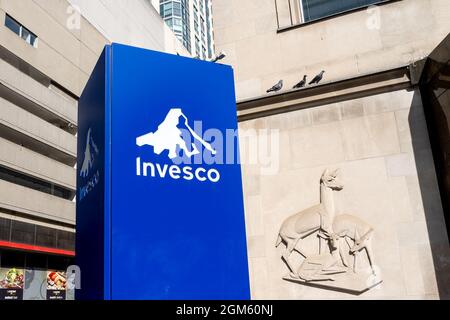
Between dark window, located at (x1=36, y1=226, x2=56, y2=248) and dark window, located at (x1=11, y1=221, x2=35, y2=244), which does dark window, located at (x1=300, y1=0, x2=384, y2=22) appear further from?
dark window, located at (x1=36, y1=226, x2=56, y2=248)

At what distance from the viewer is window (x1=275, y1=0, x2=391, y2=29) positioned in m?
11.1

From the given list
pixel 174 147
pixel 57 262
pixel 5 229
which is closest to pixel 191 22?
pixel 57 262

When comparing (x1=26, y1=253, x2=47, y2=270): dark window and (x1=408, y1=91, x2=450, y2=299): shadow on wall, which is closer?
(x1=408, y1=91, x2=450, y2=299): shadow on wall

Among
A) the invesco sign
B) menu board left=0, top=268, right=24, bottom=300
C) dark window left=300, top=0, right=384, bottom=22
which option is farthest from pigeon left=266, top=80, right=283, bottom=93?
menu board left=0, top=268, right=24, bottom=300

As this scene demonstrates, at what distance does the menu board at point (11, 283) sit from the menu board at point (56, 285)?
3157 mm

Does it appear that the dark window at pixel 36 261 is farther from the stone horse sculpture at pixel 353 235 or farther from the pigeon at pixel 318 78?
the stone horse sculpture at pixel 353 235

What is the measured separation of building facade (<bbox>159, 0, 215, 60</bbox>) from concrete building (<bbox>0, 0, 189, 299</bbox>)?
48.1m

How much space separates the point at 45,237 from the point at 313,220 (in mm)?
34746

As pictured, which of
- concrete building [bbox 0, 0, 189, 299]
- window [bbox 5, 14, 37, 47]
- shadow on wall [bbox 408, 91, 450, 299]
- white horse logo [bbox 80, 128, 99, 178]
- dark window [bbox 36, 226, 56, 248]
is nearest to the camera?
white horse logo [bbox 80, 128, 99, 178]

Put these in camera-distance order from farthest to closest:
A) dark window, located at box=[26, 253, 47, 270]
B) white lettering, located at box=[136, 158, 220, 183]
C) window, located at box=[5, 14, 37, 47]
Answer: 1. dark window, located at box=[26, 253, 47, 270]
2. window, located at box=[5, 14, 37, 47]
3. white lettering, located at box=[136, 158, 220, 183]

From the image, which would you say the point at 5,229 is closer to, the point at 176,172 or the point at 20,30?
the point at 20,30

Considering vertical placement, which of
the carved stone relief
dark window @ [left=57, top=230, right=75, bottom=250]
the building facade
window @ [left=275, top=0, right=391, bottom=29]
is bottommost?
the carved stone relief
